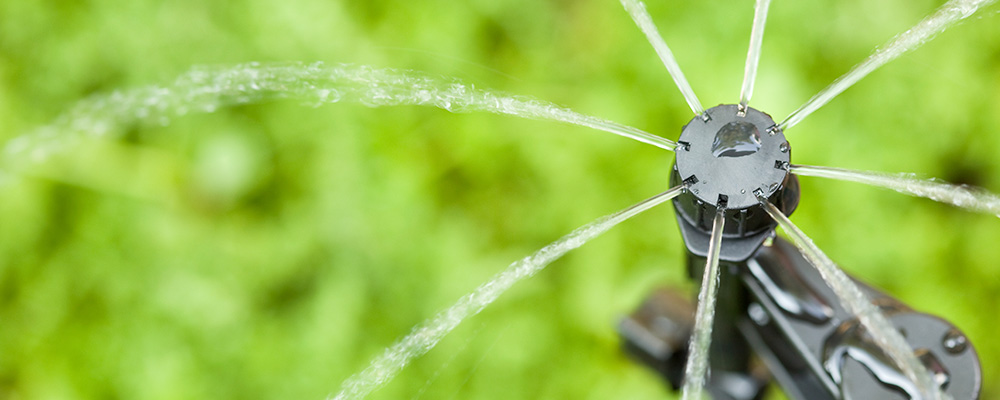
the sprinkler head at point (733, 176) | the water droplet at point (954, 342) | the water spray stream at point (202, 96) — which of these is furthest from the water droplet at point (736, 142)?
the water spray stream at point (202, 96)

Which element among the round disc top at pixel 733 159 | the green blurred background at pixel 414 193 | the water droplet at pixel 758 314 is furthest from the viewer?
the green blurred background at pixel 414 193

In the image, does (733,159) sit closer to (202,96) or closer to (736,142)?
(736,142)

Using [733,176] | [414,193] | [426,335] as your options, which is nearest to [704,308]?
[733,176]

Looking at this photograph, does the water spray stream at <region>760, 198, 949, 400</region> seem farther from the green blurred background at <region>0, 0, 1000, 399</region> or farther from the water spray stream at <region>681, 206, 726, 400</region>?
the green blurred background at <region>0, 0, 1000, 399</region>

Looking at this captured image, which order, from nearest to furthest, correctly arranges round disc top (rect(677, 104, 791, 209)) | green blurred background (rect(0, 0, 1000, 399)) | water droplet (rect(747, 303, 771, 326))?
round disc top (rect(677, 104, 791, 209))
water droplet (rect(747, 303, 771, 326))
green blurred background (rect(0, 0, 1000, 399))

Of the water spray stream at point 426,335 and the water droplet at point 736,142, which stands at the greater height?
the water spray stream at point 426,335

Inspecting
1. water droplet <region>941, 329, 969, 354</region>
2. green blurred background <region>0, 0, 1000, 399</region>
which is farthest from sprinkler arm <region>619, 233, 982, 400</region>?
green blurred background <region>0, 0, 1000, 399</region>

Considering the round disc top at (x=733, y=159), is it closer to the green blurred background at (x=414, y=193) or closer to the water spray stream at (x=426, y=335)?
the water spray stream at (x=426, y=335)

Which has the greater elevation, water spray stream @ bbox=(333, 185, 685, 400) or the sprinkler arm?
water spray stream @ bbox=(333, 185, 685, 400)
